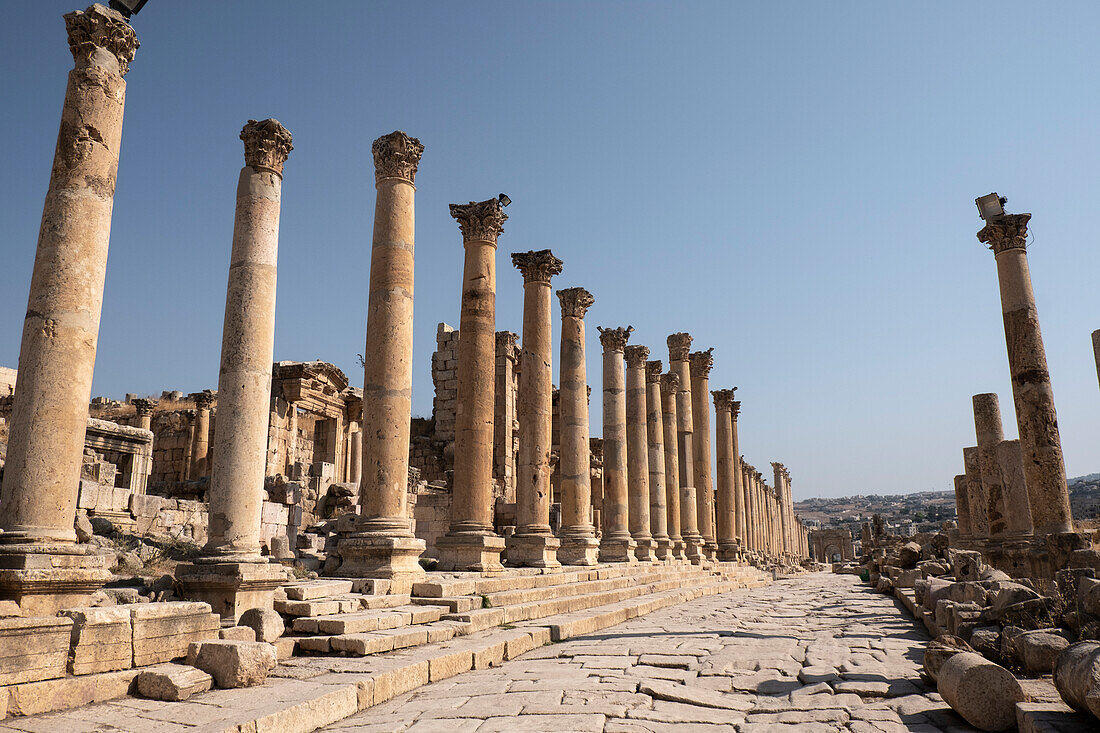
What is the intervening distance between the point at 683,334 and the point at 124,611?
2701 cm

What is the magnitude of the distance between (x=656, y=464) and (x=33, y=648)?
923 inches

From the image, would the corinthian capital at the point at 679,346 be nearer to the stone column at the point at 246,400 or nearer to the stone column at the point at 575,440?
the stone column at the point at 575,440

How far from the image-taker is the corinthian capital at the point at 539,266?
18.4m

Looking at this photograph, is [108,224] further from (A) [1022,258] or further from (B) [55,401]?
(A) [1022,258]

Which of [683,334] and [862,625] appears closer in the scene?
[862,625]

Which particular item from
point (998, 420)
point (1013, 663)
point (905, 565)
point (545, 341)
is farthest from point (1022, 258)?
point (1013, 663)

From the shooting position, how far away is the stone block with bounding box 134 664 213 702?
603cm

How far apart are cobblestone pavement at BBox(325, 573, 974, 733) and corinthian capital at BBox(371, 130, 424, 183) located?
26.6 feet

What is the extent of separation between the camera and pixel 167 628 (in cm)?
681

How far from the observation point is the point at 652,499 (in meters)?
27.2

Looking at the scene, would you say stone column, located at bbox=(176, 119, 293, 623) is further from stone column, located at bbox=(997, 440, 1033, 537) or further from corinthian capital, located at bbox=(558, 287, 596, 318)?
stone column, located at bbox=(997, 440, 1033, 537)

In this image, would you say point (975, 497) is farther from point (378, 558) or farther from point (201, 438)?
point (201, 438)

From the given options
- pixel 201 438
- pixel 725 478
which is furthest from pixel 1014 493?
pixel 201 438

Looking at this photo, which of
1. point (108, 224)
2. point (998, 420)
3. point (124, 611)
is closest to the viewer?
point (124, 611)
